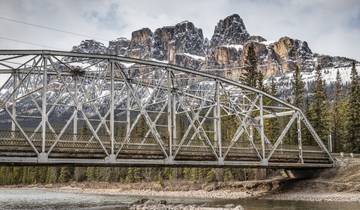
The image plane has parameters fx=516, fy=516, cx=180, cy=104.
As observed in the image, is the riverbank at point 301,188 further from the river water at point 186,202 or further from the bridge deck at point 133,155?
the river water at point 186,202

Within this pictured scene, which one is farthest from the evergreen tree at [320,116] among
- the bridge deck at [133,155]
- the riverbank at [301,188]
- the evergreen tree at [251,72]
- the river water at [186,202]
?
the river water at [186,202]

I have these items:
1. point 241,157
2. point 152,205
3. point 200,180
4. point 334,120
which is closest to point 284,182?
point 241,157

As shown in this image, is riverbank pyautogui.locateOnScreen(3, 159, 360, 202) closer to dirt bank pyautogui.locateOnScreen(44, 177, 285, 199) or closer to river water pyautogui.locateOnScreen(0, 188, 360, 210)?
dirt bank pyautogui.locateOnScreen(44, 177, 285, 199)

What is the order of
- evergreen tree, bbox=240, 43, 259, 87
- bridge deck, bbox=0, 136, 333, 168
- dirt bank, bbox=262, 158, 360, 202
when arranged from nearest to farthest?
bridge deck, bbox=0, 136, 333, 168 → dirt bank, bbox=262, 158, 360, 202 → evergreen tree, bbox=240, 43, 259, 87

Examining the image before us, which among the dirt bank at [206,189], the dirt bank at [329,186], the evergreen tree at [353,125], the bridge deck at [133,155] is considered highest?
the evergreen tree at [353,125]

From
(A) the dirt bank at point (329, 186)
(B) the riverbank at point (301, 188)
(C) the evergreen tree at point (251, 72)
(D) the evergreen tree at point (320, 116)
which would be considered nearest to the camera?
(A) the dirt bank at point (329, 186)

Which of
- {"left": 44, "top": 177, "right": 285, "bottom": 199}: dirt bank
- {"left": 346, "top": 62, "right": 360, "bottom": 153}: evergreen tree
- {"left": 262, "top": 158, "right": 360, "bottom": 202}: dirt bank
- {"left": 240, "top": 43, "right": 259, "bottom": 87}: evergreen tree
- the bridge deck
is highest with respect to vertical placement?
{"left": 240, "top": 43, "right": 259, "bottom": 87}: evergreen tree

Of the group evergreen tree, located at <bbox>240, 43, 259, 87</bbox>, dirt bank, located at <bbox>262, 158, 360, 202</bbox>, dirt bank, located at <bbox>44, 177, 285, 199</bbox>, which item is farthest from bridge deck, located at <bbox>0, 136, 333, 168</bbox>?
evergreen tree, located at <bbox>240, 43, 259, 87</bbox>

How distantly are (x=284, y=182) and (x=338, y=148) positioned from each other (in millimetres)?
33332

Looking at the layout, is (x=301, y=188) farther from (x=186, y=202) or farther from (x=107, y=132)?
(x=107, y=132)

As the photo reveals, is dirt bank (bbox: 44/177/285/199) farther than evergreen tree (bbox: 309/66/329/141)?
No

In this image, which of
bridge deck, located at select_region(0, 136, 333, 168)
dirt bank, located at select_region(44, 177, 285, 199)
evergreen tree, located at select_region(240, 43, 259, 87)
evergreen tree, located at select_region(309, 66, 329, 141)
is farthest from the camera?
evergreen tree, located at select_region(240, 43, 259, 87)

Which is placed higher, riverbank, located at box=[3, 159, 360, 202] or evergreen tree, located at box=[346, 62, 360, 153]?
evergreen tree, located at box=[346, 62, 360, 153]

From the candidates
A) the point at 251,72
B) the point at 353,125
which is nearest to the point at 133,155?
the point at 353,125
